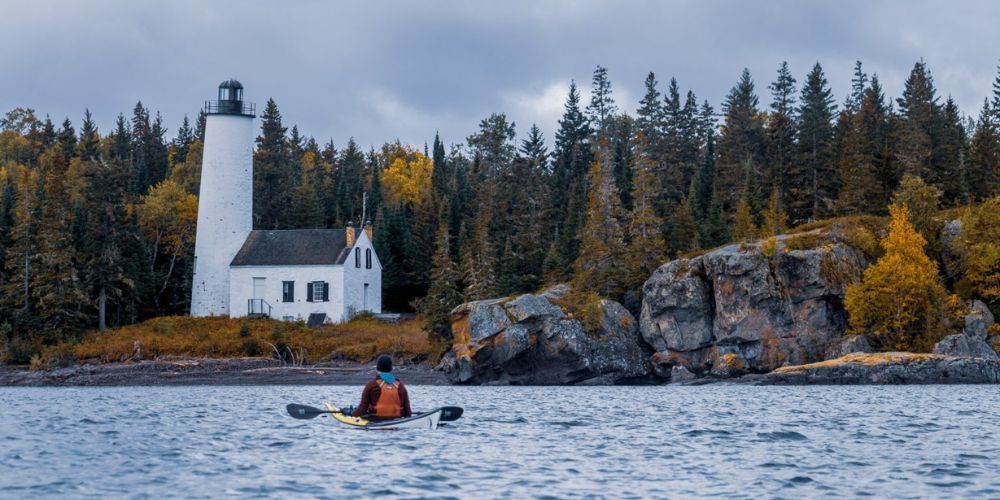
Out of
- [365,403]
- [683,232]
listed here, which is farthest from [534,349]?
[365,403]

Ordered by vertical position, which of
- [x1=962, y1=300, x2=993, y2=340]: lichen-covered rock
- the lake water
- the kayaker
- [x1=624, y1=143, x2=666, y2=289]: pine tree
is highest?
[x1=624, y1=143, x2=666, y2=289]: pine tree

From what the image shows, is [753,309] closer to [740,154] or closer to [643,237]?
[643,237]

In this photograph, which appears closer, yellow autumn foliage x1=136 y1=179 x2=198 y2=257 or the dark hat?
the dark hat

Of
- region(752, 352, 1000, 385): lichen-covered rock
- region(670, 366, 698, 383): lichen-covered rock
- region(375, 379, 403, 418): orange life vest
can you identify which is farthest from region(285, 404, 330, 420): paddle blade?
region(670, 366, 698, 383): lichen-covered rock

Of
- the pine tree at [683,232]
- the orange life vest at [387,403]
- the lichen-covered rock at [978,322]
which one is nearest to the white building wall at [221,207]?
the pine tree at [683,232]

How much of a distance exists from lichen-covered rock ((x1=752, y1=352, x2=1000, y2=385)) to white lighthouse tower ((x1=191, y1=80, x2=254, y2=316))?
4061 cm

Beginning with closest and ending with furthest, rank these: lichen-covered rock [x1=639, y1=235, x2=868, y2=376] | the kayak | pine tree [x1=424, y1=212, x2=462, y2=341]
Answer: the kayak < lichen-covered rock [x1=639, y1=235, x2=868, y2=376] < pine tree [x1=424, y1=212, x2=462, y2=341]

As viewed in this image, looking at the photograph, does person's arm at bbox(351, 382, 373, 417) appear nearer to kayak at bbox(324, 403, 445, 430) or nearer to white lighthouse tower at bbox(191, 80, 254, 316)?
kayak at bbox(324, 403, 445, 430)

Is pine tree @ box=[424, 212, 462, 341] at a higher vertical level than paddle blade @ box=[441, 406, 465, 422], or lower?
higher

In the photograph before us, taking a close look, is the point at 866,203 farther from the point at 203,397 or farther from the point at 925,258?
the point at 203,397

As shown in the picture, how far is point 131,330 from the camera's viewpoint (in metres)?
72.8

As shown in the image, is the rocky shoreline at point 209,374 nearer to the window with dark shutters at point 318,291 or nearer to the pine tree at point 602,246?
the window with dark shutters at point 318,291

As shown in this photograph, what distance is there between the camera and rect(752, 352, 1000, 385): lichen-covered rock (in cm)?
5419

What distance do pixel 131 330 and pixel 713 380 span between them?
37.0 meters
